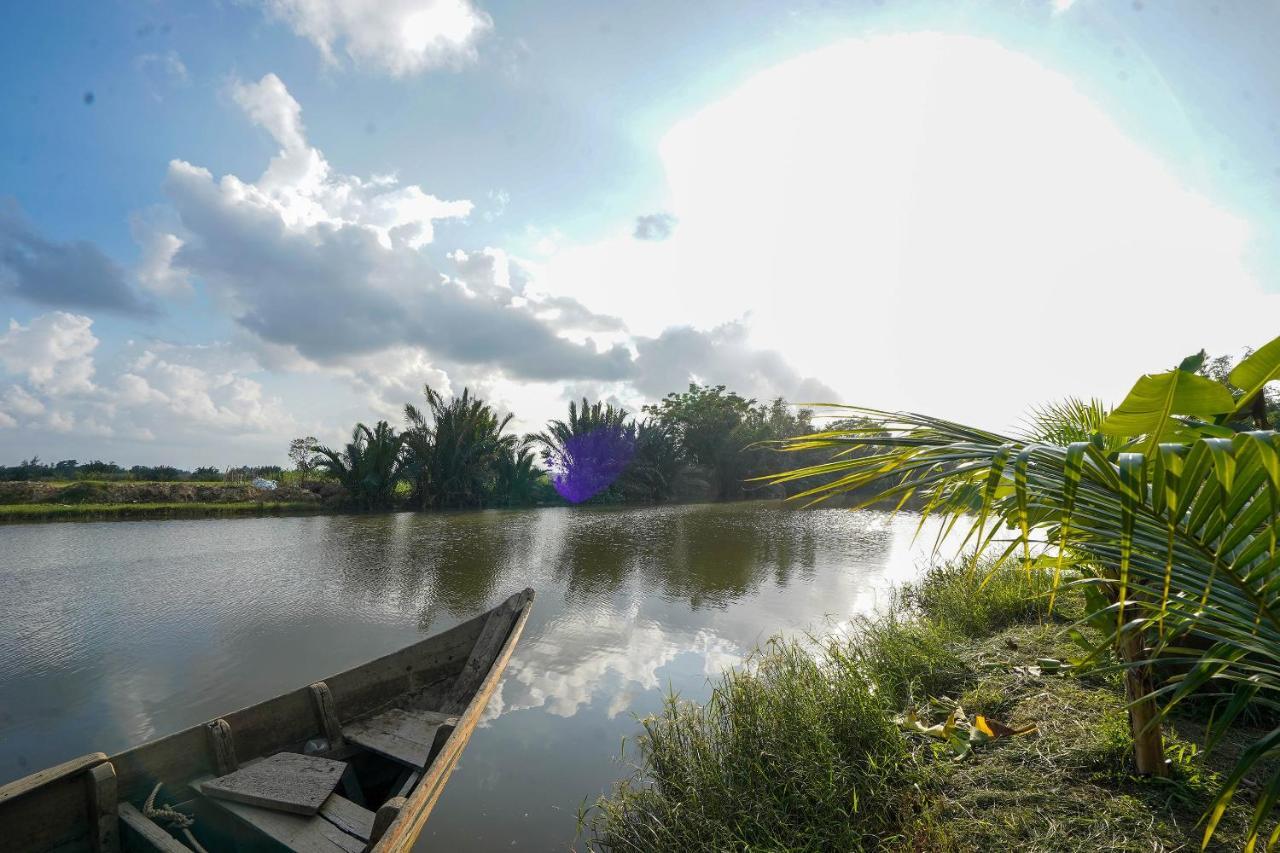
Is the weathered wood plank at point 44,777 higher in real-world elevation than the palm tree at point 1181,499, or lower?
lower

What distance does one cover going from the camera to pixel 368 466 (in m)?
21.3

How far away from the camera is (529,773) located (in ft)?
11.8

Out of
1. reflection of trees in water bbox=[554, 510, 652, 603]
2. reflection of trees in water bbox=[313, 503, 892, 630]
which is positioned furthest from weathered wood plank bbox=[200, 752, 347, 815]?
reflection of trees in water bbox=[554, 510, 652, 603]

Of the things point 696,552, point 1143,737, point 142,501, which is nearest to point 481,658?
point 1143,737

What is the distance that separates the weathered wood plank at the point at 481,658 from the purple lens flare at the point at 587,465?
23.6m

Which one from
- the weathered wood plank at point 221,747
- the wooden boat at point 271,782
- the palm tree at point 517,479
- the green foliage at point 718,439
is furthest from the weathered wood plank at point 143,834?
the green foliage at point 718,439

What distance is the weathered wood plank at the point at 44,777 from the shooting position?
7.32 ft

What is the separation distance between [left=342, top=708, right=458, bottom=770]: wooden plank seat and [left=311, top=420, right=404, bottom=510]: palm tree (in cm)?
1908

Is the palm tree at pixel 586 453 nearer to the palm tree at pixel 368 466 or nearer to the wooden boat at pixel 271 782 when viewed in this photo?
the palm tree at pixel 368 466

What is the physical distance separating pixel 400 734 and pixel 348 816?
0.89 metres

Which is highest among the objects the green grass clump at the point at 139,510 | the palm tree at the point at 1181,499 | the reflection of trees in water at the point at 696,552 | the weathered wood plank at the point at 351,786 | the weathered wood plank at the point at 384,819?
the palm tree at the point at 1181,499

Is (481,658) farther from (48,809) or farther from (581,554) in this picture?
(581,554)

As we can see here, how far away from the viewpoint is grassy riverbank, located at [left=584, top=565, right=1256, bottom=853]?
7.19 feet

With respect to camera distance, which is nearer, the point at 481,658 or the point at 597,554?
the point at 481,658
